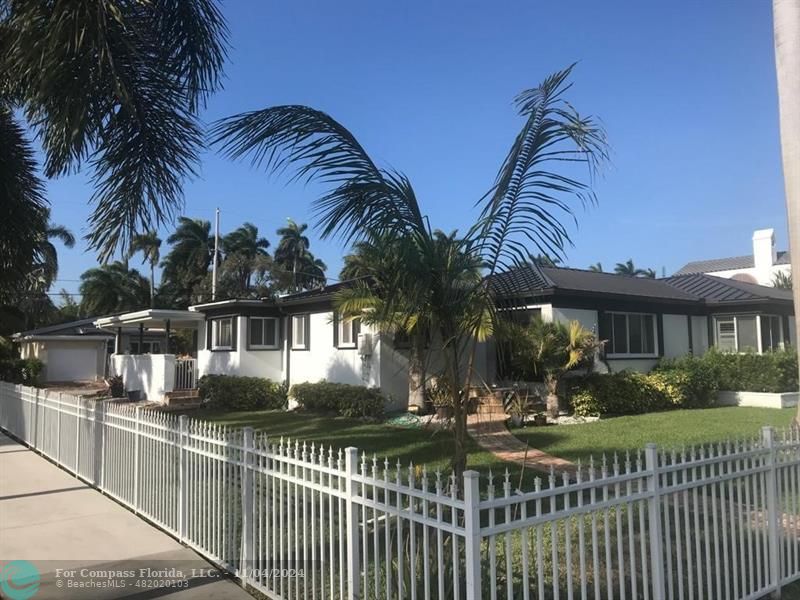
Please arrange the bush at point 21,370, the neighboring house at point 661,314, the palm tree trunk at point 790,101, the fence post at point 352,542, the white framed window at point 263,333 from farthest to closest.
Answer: the bush at point 21,370 < the white framed window at point 263,333 < the neighboring house at point 661,314 < the palm tree trunk at point 790,101 < the fence post at point 352,542

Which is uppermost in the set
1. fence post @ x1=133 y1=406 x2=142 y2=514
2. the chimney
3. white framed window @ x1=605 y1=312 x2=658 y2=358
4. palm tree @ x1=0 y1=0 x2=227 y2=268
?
the chimney

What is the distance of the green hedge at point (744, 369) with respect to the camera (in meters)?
18.0

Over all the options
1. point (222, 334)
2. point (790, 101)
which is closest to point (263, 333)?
point (222, 334)

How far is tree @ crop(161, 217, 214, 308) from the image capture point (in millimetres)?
48406

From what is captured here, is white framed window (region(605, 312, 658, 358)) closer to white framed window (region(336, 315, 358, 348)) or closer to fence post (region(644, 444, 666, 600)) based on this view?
white framed window (region(336, 315, 358, 348))

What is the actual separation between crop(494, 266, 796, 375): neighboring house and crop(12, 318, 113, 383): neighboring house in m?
28.3

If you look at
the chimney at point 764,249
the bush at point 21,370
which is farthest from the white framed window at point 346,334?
the chimney at point 764,249

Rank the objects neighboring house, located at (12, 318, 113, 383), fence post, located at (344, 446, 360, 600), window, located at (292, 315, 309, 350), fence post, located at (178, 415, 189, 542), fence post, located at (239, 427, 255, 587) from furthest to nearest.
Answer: neighboring house, located at (12, 318, 113, 383) < window, located at (292, 315, 309, 350) < fence post, located at (178, 415, 189, 542) < fence post, located at (239, 427, 255, 587) < fence post, located at (344, 446, 360, 600)

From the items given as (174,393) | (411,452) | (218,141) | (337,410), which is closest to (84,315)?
(174,393)

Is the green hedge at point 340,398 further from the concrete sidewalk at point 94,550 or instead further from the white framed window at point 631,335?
the concrete sidewalk at point 94,550

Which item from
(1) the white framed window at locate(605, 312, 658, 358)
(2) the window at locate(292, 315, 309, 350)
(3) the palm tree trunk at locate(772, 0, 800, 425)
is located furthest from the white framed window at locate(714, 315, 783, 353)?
(3) the palm tree trunk at locate(772, 0, 800, 425)

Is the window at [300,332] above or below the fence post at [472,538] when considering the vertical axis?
above

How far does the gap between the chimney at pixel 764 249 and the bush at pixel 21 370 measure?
49396 mm

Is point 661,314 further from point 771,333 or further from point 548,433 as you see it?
point 548,433
